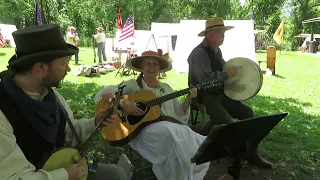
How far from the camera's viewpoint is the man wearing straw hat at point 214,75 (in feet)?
12.5

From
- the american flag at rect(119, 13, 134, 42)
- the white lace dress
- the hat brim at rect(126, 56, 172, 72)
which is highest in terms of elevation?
the american flag at rect(119, 13, 134, 42)

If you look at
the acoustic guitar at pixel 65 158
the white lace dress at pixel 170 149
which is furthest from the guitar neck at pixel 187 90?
the acoustic guitar at pixel 65 158

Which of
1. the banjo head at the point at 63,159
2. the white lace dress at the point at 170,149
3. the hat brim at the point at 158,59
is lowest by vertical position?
the white lace dress at the point at 170,149

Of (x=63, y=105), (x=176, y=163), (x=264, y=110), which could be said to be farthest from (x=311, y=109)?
(x=63, y=105)

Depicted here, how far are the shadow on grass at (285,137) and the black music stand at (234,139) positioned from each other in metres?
2.01

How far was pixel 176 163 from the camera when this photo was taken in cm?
289

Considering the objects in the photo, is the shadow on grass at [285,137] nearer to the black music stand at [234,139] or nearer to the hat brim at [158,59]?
the hat brim at [158,59]

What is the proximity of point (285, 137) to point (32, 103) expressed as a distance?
4.49m

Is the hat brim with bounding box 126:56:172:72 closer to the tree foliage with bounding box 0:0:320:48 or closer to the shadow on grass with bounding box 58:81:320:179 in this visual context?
the shadow on grass with bounding box 58:81:320:179

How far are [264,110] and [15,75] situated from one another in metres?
5.66

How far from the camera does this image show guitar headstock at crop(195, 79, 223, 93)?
11.8 feet

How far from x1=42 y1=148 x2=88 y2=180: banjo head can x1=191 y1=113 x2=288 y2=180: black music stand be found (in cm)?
72

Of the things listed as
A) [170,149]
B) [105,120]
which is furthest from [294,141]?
[105,120]

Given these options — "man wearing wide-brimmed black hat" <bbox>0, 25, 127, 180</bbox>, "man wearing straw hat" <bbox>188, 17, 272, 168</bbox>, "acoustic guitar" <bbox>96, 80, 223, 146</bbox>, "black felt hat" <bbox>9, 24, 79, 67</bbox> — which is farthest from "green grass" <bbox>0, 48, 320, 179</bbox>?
"black felt hat" <bbox>9, 24, 79, 67</bbox>
